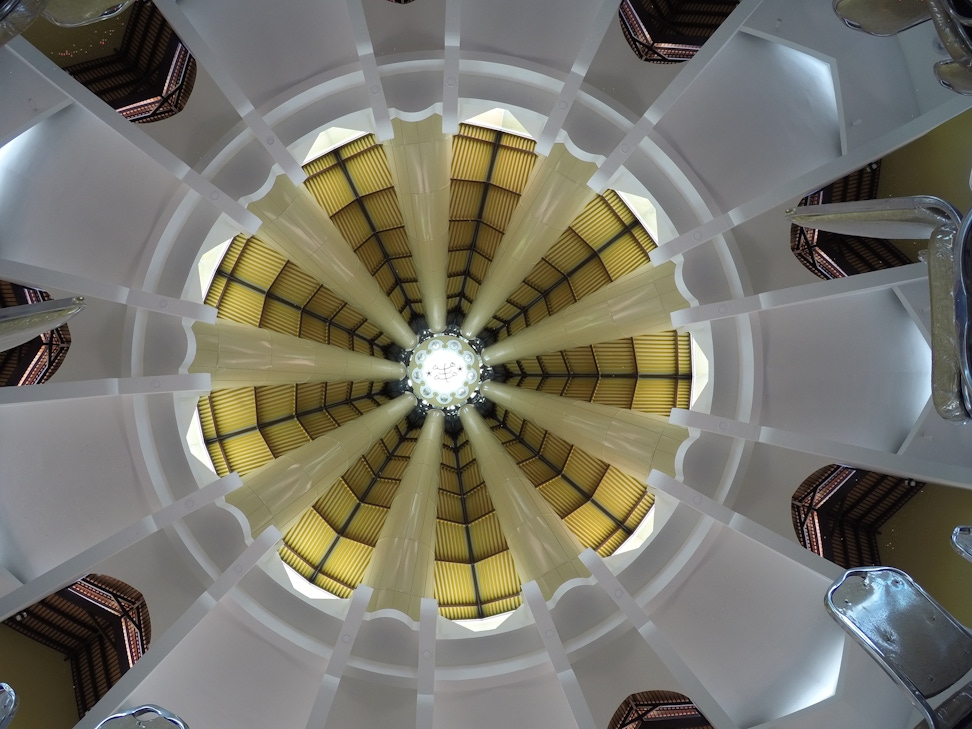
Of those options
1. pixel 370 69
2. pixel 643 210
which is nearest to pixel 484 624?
pixel 643 210

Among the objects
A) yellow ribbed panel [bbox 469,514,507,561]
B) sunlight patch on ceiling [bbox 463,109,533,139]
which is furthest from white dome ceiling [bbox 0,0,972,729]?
yellow ribbed panel [bbox 469,514,507,561]

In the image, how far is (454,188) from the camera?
17.4 m

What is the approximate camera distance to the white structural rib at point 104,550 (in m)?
10.7

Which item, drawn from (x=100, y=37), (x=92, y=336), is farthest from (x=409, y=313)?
(x=100, y=37)

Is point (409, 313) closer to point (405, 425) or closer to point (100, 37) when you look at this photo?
point (405, 425)

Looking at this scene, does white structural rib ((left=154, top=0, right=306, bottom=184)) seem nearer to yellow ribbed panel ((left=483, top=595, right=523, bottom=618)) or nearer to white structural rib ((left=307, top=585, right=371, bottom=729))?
white structural rib ((left=307, top=585, right=371, bottom=729))

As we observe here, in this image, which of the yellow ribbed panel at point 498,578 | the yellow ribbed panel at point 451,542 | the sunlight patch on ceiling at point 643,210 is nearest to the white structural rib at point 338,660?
the yellow ribbed panel at point 498,578

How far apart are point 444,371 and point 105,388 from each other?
7.62 meters

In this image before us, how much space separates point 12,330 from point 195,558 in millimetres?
6263

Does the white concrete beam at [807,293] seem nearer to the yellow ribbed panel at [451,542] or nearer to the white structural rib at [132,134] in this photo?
the white structural rib at [132,134]

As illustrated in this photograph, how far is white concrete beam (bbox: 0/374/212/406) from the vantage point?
11141 millimetres

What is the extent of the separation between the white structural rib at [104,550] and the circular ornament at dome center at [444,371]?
18.1ft

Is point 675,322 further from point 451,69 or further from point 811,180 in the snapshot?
point 451,69

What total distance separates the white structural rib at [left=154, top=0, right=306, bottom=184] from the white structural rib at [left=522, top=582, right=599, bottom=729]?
7.67 m
